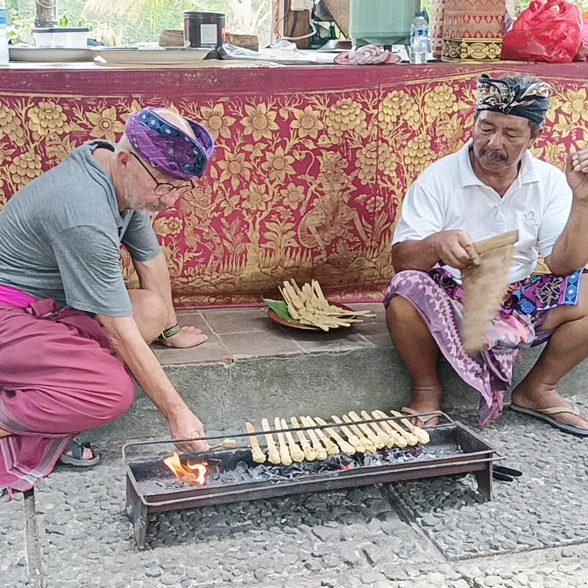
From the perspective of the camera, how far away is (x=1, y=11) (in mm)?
3346

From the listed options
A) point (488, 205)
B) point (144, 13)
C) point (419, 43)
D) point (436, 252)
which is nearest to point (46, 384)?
point (436, 252)

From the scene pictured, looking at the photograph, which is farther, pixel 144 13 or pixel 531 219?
pixel 144 13

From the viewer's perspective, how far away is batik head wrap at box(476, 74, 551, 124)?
3.03 m

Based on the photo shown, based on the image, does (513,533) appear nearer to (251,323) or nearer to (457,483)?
(457,483)

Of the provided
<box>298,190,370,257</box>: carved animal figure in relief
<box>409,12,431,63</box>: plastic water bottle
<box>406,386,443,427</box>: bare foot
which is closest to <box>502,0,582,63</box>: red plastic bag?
<box>409,12,431,63</box>: plastic water bottle

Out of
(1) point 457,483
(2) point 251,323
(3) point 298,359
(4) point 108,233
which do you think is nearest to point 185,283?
(2) point 251,323

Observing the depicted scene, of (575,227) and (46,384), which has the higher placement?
(575,227)

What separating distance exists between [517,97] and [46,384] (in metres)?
1.89

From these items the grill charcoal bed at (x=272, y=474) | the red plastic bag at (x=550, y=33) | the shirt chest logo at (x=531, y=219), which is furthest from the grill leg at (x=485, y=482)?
the red plastic bag at (x=550, y=33)

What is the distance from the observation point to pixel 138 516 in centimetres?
242

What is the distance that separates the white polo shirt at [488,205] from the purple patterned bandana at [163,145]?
1.00m

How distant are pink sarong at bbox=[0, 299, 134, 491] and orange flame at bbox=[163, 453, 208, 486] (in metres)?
0.33

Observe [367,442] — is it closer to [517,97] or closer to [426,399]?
[426,399]

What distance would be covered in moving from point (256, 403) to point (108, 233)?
1.06 m
